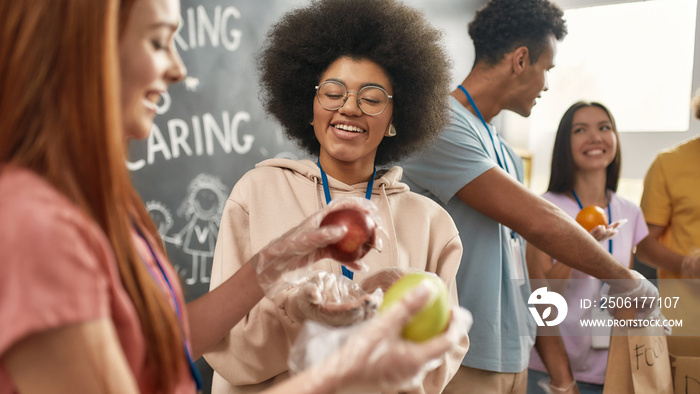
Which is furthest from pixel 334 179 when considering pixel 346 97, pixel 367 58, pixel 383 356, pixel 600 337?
pixel 600 337

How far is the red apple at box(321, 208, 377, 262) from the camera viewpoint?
118 centimetres

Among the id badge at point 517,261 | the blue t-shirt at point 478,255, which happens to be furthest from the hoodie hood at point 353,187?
the id badge at point 517,261

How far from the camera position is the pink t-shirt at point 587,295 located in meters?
2.71

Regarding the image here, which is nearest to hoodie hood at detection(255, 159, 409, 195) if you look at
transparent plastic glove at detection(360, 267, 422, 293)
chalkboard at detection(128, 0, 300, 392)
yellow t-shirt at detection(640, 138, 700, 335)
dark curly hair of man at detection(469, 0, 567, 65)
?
transparent plastic glove at detection(360, 267, 422, 293)

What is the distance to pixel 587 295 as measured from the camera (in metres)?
2.71

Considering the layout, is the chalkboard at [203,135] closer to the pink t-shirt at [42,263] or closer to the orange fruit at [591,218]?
the orange fruit at [591,218]

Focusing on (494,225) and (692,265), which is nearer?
(494,225)

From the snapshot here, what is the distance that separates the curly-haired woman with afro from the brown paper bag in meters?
0.87

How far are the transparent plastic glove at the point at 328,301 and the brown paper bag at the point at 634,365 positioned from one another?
125cm

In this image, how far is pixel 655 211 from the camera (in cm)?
280

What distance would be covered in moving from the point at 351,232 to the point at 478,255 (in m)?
0.96

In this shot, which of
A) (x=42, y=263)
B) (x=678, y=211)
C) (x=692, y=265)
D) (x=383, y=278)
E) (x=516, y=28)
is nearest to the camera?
(x=42, y=263)

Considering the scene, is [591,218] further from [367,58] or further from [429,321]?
[429,321]

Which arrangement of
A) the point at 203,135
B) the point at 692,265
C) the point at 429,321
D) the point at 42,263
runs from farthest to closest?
the point at 203,135 < the point at 692,265 < the point at 429,321 < the point at 42,263
